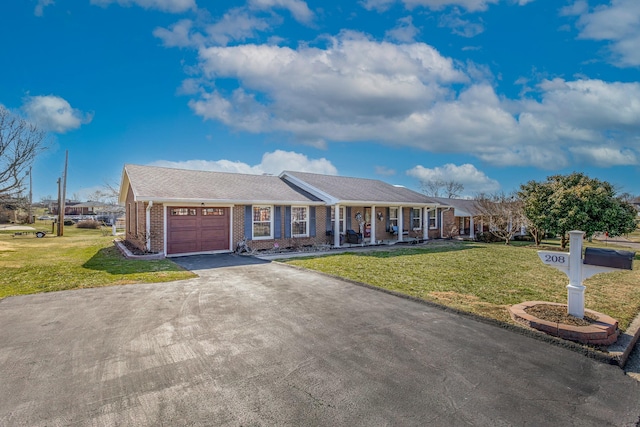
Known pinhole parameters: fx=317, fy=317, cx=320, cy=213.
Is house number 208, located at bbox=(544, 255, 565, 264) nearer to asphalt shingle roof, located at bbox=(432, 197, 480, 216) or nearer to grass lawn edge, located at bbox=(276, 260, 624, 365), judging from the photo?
grass lawn edge, located at bbox=(276, 260, 624, 365)

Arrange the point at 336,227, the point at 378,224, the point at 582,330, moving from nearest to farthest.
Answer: the point at 582,330 → the point at 336,227 → the point at 378,224

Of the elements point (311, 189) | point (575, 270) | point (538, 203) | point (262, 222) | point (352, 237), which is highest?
point (311, 189)

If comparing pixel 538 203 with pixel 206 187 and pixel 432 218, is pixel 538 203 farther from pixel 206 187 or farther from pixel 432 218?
pixel 206 187

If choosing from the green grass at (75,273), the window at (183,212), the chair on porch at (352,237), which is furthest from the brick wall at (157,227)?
the chair on porch at (352,237)

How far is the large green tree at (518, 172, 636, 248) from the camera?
599 inches

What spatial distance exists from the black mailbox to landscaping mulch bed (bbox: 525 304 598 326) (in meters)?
0.87

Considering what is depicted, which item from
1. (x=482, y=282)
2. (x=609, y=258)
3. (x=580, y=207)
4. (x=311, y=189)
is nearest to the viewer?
(x=609, y=258)

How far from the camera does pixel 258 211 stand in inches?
597

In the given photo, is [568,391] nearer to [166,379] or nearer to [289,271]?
[166,379]

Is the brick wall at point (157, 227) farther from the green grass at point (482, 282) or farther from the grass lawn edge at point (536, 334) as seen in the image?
the grass lawn edge at point (536, 334)

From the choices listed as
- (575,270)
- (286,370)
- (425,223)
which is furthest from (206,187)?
(425,223)

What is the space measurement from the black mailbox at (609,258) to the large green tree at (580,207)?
Answer: 13.8 m

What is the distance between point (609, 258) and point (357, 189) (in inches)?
630

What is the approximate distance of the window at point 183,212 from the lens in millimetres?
13168
